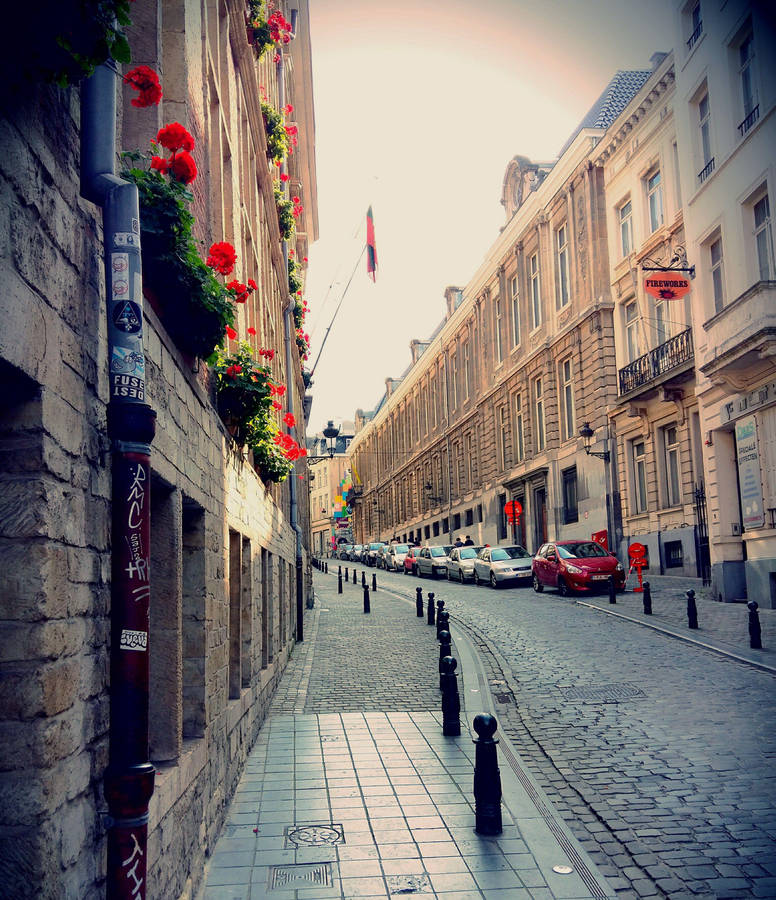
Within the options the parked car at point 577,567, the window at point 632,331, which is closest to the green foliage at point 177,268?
the parked car at point 577,567

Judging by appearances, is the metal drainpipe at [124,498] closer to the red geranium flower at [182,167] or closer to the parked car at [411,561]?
the red geranium flower at [182,167]

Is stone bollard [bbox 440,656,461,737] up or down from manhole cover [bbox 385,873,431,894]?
up

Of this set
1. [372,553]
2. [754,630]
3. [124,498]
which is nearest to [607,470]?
[754,630]

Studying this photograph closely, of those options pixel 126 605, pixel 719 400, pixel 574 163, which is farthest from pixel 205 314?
pixel 574 163

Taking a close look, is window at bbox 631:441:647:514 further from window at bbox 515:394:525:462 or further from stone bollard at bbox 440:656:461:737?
stone bollard at bbox 440:656:461:737

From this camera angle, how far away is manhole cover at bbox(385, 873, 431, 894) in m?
5.33

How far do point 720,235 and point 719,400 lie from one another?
378 centimetres

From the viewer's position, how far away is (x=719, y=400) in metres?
19.5

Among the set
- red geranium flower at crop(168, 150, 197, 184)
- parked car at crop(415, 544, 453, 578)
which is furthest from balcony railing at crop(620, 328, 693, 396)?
red geranium flower at crop(168, 150, 197, 184)

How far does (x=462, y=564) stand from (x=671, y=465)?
9.59 metres

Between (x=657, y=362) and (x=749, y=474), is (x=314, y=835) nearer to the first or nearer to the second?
(x=749, y=474)

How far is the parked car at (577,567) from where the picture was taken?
22.5 m

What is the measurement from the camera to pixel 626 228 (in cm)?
3027

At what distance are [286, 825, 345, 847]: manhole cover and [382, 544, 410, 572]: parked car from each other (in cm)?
3811
